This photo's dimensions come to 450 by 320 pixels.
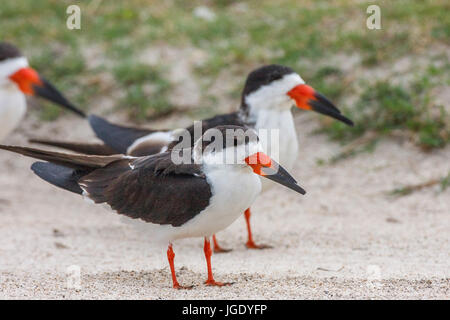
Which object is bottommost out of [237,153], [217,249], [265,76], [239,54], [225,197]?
[217,249]

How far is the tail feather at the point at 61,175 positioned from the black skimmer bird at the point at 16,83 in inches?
75.9

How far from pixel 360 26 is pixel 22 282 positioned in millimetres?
5008

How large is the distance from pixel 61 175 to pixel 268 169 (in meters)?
1.34

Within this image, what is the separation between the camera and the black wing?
13.8 feet

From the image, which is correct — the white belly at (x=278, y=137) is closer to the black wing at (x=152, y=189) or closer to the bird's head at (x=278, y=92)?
the bird's head at (x=278, y=92)

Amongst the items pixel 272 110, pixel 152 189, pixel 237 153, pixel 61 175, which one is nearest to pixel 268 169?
pixel 237 153

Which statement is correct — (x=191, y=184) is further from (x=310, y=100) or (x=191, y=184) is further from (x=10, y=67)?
(x=10, y=67)

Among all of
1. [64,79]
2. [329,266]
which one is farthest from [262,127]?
[64,79]

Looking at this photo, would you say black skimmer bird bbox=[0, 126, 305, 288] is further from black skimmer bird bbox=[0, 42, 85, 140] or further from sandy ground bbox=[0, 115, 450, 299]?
black skimmer bird bbox=[0, 42, 85, 140]

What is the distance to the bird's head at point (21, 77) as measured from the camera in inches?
263

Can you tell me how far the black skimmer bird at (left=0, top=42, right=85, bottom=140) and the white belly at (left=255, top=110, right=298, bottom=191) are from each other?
74.7 inches

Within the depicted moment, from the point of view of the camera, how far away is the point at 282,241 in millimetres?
5773
